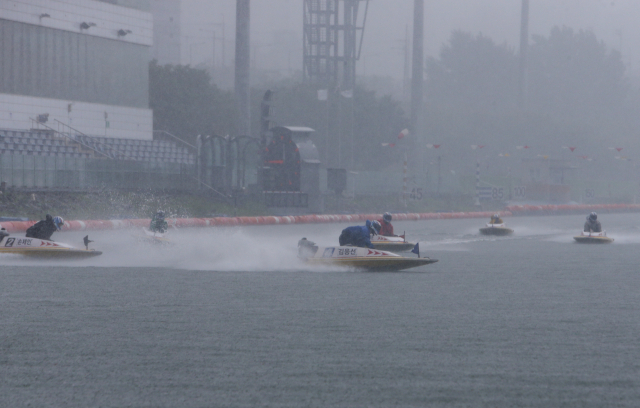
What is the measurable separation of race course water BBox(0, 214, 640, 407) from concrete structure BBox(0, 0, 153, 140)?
3338 cm

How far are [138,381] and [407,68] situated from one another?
141099mm

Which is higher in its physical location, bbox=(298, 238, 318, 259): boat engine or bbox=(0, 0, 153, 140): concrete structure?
bbox=(0, 0, 153, 140): concrete structure

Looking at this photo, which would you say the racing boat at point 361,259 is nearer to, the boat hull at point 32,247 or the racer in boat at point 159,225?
the boat hull at point 32,247

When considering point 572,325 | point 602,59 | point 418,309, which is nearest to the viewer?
point 572,325

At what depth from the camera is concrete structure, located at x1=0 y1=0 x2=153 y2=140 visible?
50.0 meters

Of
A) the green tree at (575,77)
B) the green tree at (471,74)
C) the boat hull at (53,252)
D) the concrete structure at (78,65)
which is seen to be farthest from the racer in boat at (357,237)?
the green tree at (575,77)

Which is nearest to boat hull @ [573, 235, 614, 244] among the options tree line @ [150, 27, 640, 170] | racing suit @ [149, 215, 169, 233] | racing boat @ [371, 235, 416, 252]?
racing boat @ [371, 235, 416, 252]

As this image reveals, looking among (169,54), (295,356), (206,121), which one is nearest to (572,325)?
(295,356)

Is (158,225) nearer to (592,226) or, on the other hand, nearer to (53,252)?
(53,252)

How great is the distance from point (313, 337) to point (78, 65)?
4730cm

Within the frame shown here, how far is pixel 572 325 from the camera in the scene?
11.4m

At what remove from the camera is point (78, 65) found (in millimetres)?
54469

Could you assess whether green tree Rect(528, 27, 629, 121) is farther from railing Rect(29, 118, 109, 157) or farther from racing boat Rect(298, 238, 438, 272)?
racing boat Rect(298, 238, 438, 272)

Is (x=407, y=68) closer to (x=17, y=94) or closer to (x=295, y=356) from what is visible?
(x=17, y=94)
